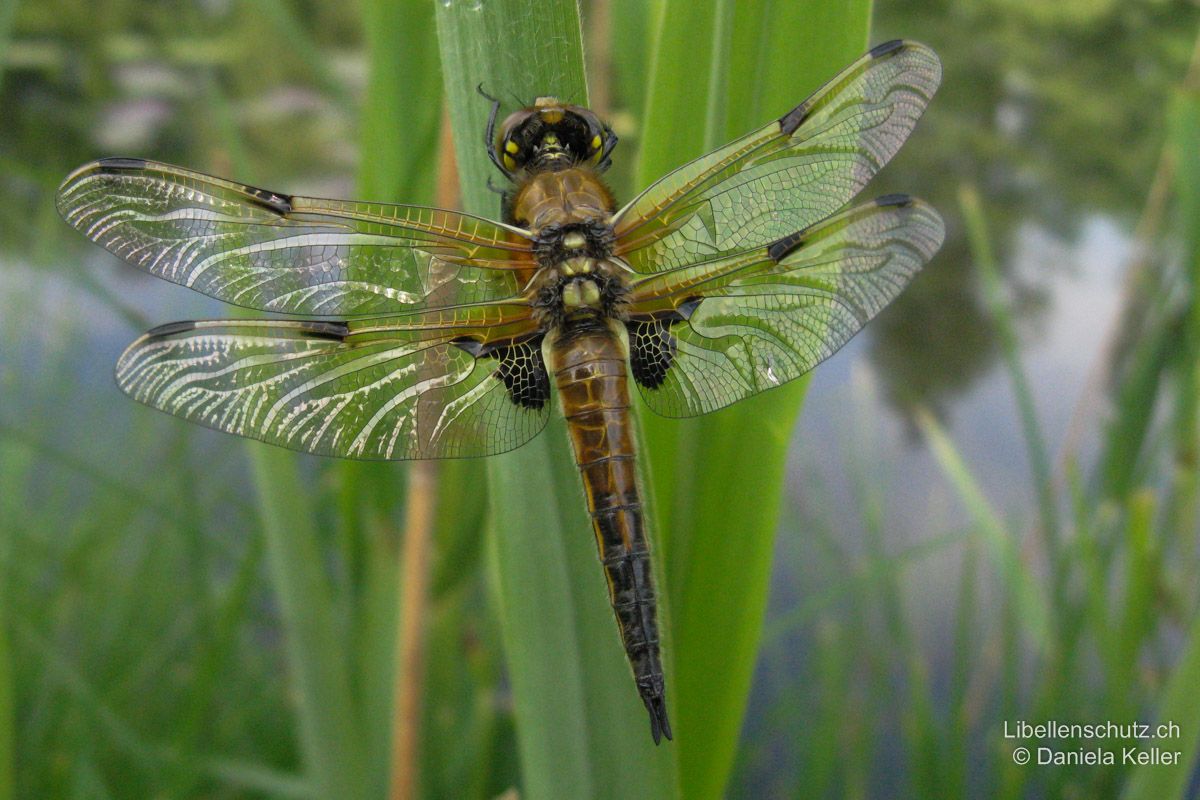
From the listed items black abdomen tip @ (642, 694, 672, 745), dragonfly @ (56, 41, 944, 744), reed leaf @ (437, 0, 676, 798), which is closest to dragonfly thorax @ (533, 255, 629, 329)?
dragonfly @ (56, 41, 944, 744)

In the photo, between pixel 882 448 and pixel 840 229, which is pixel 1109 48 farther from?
pixel 840 229

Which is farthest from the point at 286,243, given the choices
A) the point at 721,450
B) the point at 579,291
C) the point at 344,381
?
the point at 721,450

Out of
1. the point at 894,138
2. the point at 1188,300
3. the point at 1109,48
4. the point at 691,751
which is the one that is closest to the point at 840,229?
the point at 894,138

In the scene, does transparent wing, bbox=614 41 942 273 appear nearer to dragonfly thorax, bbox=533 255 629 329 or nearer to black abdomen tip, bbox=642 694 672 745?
dragonfly thorax, bbox=533 255 629 329

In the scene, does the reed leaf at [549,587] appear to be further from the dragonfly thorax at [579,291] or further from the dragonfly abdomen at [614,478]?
the dragonfly thorax at [579,291]

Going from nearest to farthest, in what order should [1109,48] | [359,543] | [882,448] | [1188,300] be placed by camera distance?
[359,543]
[1188,300]
[882,448]
[1109,48]

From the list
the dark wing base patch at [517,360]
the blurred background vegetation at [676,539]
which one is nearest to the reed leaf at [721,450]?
the blurred background vegetation at [676,539]
